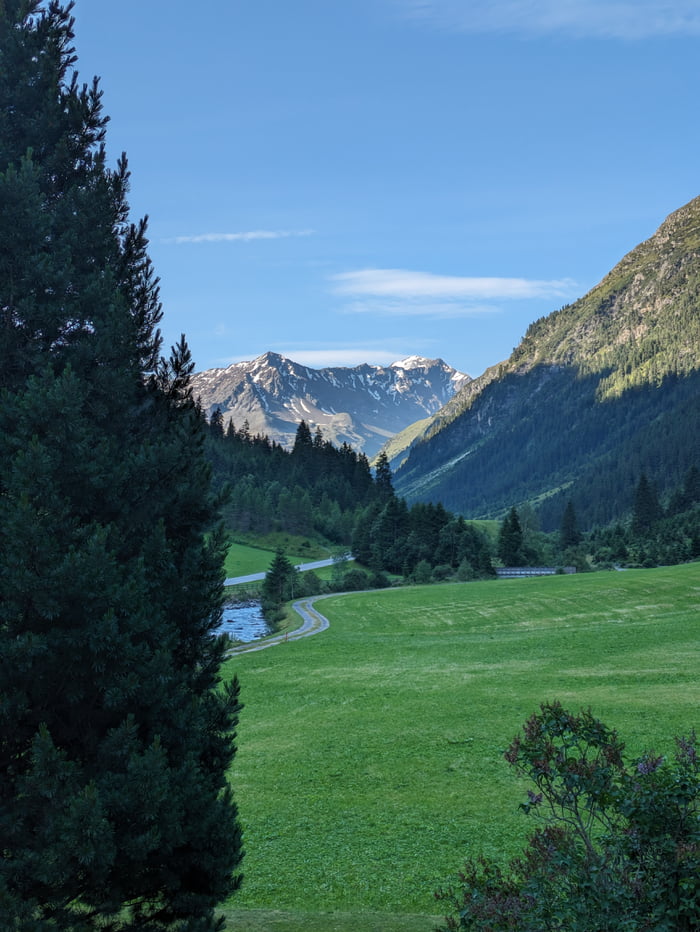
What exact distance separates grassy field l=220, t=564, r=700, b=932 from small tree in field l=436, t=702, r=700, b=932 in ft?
23.8

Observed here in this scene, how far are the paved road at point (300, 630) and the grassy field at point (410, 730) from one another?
2.38m

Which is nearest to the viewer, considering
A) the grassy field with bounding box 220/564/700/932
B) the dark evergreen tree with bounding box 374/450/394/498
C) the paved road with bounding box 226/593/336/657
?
the grassy field with bounding box 220/564/700/932

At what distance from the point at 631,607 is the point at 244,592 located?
55.3 m

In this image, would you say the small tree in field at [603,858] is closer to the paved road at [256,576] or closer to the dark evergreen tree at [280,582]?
the dark evergreen tree at [280,582]

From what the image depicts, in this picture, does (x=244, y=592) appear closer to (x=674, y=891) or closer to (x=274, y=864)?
(x=274, y=864)

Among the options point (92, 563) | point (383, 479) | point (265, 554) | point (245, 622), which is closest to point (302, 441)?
point (383, 479)

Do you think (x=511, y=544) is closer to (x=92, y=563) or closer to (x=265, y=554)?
(x=265, y=554)

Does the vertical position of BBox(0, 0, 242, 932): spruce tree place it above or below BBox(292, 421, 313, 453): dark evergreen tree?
below

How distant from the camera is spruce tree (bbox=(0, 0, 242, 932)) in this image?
828cm

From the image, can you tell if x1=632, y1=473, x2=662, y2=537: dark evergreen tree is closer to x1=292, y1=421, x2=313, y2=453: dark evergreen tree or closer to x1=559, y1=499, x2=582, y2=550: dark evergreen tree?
x1=559, y1=499, x2=582, y2=550: dark evergreen tree

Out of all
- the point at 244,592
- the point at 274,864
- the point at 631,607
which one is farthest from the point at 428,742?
the point at 244,592

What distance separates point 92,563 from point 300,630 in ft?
179

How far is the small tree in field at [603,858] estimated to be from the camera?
7242 millimetres

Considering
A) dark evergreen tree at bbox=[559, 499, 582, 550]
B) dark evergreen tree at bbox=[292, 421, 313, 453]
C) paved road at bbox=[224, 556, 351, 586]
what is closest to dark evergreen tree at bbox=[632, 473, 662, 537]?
dark evergreen tree at bbox=[559, 499, 582, 550]
